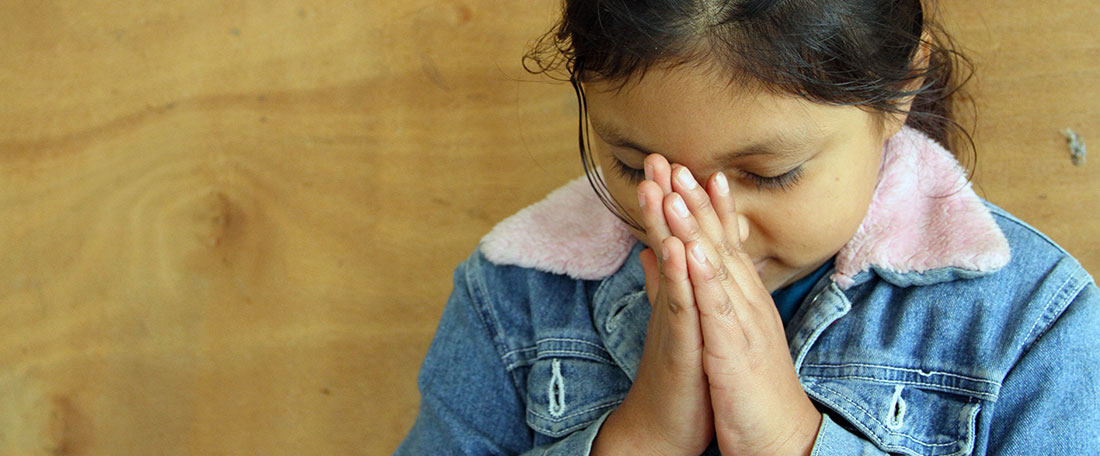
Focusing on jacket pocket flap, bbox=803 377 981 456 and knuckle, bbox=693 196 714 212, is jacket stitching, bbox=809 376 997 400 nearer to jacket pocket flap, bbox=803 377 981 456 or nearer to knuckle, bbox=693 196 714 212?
jacket pocket flap, bbox=803 377 981 456

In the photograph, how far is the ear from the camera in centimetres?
82

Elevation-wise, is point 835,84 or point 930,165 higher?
point 835,84

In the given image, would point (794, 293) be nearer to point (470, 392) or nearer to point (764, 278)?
point (764, 278)

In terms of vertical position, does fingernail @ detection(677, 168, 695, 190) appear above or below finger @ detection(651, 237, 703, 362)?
above

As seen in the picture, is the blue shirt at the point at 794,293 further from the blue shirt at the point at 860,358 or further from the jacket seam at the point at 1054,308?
the jacket seam at the point at 1054,308

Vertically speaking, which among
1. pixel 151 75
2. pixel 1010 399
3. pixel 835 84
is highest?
pixel 151 75

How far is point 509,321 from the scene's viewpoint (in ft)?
3.37

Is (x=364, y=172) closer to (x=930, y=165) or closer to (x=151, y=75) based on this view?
(x=151, y=75)

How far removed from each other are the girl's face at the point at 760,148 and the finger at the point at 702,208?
0.03 m

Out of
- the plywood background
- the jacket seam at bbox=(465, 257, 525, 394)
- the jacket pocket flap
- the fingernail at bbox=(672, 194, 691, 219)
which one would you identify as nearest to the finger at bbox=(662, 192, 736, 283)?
the fingernail at bbox=(672, 194, 691, 219)

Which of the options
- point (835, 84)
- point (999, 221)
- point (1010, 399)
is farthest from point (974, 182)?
point (835, 84)

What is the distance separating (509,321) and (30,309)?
0.63 meters

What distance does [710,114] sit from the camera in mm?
724

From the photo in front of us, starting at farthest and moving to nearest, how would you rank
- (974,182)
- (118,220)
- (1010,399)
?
1. (118,220)
2. (974,182)
3. (1010,399)
